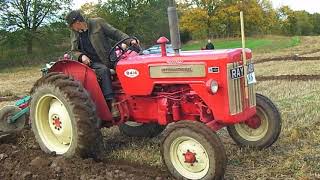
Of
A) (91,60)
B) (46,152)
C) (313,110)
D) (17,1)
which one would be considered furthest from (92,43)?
(17,1)

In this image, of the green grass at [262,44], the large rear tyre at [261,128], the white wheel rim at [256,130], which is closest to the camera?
the large rear tyre at [261,128]

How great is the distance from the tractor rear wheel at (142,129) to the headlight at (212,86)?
78.7 inches

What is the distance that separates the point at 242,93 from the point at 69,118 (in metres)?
2.09

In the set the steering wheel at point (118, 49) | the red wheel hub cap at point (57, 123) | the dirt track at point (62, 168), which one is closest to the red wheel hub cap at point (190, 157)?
the dirt track at point (62, 168)

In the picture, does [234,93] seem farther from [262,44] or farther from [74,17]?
[262,44]

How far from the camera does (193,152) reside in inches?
Result: 193

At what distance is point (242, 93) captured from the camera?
5293 mm

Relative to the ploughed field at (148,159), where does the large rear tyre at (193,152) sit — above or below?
above

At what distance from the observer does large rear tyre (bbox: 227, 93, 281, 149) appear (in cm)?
589

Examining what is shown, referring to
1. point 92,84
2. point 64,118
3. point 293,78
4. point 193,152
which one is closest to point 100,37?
point 92,84

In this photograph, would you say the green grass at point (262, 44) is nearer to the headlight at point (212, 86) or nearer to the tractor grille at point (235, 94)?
the tractor grille at point (235, 94)

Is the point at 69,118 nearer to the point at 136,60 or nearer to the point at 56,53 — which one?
the point at 136,60

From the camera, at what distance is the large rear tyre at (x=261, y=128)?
589 centimetres

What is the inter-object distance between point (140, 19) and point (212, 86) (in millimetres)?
48909
